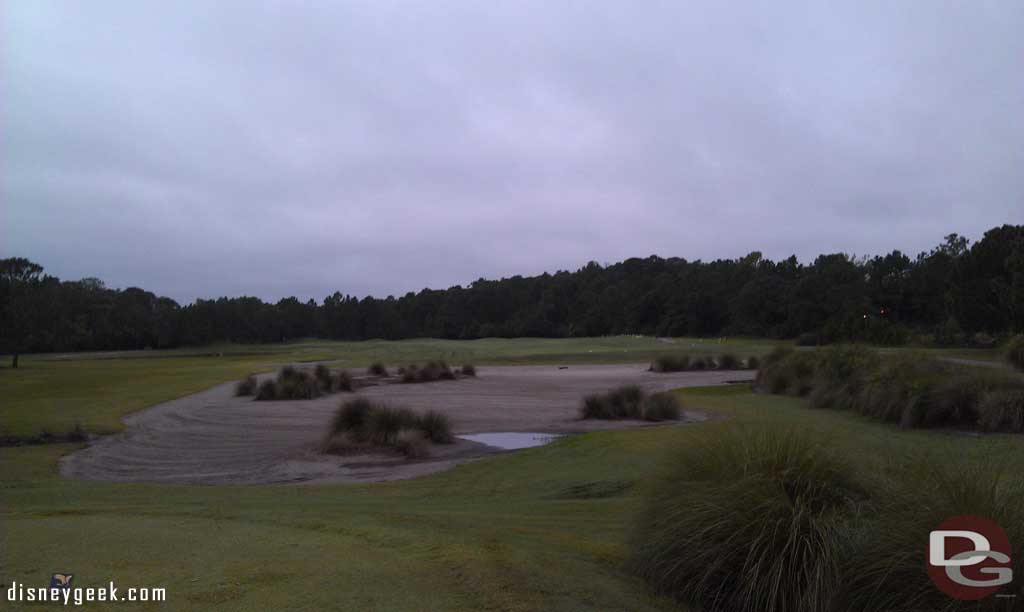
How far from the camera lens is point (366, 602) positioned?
4984mm

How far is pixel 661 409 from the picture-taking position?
24031 millimetres

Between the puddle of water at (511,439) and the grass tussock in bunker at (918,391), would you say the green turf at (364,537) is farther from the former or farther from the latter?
the puddle of water at (511,439)

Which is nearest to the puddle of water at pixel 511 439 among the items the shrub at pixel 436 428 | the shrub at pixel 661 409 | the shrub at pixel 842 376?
the shrub at pixel 436 428

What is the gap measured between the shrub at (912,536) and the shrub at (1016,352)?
24.3 meters

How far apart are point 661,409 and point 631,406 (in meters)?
1.07

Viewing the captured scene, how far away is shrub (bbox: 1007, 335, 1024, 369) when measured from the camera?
25906mm

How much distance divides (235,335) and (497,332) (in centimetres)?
4329

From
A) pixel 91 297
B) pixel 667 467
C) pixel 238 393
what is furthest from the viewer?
pixel 91 297

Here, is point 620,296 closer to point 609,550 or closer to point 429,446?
point 429,446

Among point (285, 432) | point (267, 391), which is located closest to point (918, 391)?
point (285, 432)

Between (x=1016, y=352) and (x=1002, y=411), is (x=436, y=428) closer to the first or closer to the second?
(x=1002, y=411)

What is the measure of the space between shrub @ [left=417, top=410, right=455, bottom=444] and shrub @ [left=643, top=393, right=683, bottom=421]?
687cm

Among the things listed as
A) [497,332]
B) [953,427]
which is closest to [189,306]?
[497,332]

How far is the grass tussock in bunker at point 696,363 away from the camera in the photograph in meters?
50.2
